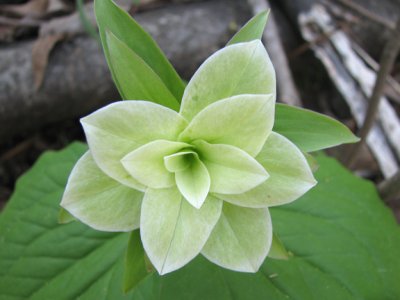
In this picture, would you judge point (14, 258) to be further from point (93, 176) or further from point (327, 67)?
point (327, 67)

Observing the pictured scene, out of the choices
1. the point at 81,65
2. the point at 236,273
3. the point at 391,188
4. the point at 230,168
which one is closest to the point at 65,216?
the point at 230,168

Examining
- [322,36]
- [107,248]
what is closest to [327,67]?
[322,36]

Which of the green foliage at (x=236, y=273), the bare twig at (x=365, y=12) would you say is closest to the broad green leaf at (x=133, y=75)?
the green foliage at (x=236, y=273)

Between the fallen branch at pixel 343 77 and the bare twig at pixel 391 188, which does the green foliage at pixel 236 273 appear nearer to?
the bare twig at pixel 391 188

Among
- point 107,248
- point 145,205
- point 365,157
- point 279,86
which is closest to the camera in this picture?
point 145,205

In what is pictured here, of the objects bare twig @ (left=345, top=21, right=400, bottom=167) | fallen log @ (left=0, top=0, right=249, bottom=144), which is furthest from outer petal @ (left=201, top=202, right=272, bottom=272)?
fallen log @ (left=0, top=0, right=249, bottom=144)

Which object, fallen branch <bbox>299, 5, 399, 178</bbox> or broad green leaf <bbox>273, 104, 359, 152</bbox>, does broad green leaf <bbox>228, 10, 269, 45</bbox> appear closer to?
broad green leaf <bbox>273, 104, 359, 152</bbox>

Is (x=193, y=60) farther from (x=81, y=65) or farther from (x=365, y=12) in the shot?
(x=365, y=12)
